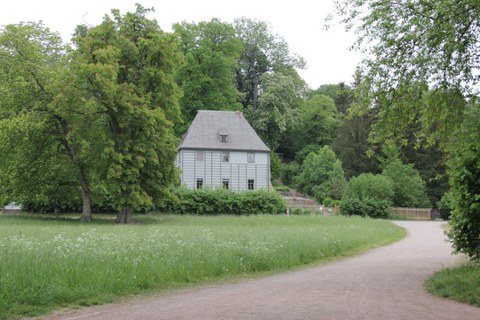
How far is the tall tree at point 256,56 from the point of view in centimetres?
7925

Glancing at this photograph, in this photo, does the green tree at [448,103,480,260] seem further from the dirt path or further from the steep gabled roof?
the steep gabled roof

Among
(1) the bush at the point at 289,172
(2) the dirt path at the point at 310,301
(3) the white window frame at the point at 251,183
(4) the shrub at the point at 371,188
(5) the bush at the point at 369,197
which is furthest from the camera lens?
(1) the bush at the point at 289,172

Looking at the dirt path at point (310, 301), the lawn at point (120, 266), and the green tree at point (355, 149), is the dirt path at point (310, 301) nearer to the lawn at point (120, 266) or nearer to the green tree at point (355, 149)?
the lawn at point (120, 266)

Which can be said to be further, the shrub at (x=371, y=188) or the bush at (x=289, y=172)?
the bush at (x=289, y=172)

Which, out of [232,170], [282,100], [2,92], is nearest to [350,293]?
[2,92]

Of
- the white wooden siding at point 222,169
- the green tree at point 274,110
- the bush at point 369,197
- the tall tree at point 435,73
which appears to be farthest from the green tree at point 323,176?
the tall tree at point 435,73

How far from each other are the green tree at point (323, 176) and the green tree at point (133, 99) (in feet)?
99.0

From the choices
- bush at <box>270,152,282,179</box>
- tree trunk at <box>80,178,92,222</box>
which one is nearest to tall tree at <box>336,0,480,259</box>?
tree trunk at <box>80,178,92,222</box>

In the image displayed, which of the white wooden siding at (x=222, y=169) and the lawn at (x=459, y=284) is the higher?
the white wooden siding at (x=222, y=169)

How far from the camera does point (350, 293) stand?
10.4 m

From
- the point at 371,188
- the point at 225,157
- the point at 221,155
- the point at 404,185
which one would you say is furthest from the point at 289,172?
the point at 371,188

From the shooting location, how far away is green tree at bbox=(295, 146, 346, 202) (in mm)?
63094

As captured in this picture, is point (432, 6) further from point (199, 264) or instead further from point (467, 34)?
point (199, 264)

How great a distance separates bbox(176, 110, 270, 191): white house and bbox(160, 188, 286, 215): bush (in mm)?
9608
